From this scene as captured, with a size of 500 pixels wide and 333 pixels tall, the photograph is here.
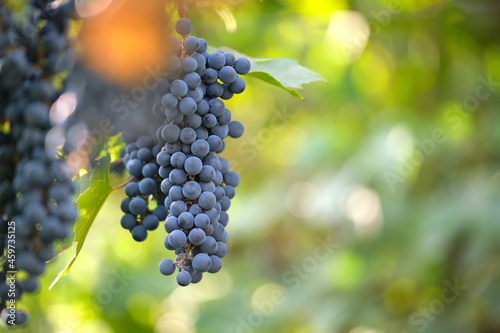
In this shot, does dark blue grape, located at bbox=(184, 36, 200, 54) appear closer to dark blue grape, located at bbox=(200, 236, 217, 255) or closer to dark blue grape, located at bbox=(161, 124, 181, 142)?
dark blue grape, located at bbox=(161, 124, 181, 142)

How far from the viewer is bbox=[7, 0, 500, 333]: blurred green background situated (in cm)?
239

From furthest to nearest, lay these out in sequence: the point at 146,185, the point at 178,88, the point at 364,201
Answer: the point at 364,201 → the point at 146,185 → the point at 178,88

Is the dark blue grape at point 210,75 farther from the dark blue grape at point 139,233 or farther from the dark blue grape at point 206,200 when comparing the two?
the dark blue grape at point 139,233

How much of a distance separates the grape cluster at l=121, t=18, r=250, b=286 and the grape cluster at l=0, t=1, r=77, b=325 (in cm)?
14

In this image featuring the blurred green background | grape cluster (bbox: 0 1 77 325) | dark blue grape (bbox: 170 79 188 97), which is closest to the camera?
grape cluster (bbox: 0 1 77 325)

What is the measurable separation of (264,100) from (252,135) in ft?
0.92

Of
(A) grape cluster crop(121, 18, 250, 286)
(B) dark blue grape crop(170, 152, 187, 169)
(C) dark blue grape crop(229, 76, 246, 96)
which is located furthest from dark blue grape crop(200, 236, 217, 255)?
(C) dark blue grape crop(229, 76, 246, 96)

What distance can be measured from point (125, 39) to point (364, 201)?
2166mm

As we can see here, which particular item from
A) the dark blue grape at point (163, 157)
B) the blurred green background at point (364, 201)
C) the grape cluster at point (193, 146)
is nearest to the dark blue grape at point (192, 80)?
the grape cluster at point (193, 146)

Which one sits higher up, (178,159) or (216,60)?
(216,60)

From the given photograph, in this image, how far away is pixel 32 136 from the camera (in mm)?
486

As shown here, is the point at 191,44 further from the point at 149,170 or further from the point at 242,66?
the point at 149,170

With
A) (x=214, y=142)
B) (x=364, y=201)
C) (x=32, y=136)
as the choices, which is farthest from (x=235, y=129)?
(x=364, y=201)

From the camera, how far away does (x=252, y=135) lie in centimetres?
367
